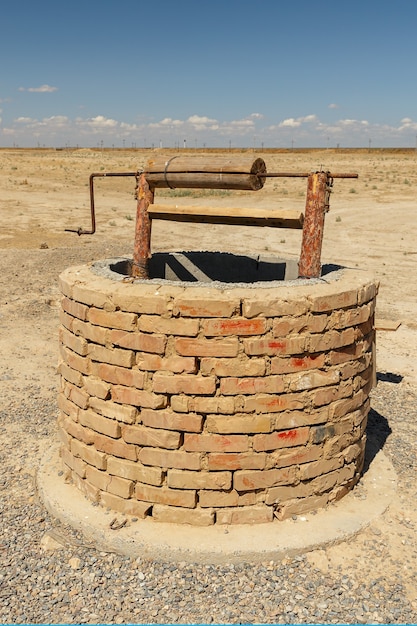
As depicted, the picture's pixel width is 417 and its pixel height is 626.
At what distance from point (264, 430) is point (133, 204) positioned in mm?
Answer: 25242

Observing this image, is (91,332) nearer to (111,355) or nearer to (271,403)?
(111,355)

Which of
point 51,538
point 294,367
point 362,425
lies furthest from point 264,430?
point 51,538

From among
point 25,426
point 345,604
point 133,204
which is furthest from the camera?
point 133,204

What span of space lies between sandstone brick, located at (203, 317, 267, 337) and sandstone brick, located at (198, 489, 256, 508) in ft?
4.25

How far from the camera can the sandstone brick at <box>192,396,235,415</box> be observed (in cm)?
409

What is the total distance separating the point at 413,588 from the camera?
13.0ft

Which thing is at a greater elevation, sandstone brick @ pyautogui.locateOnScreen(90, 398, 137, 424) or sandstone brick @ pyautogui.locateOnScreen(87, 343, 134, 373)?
sandstone brick @ pyautogui.locateOnScreen(87, 343, 134, 373)

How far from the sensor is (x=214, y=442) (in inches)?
163

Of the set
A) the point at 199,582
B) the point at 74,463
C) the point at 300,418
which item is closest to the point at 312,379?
the point at 300,418

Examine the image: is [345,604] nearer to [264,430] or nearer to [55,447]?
[264,430]

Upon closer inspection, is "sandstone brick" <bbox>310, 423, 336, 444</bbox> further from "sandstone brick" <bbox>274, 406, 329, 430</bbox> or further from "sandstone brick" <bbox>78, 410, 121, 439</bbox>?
"sandstone brick" <bbox>78, 410, 121, 439</bbox>

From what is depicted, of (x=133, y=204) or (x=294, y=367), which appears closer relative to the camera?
(x=294, y=367)

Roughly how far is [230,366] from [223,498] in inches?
43.7

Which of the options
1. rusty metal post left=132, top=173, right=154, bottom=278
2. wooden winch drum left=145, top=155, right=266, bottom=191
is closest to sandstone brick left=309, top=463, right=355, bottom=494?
rusty metal post left=132, top=173, right=154, bottom=278
